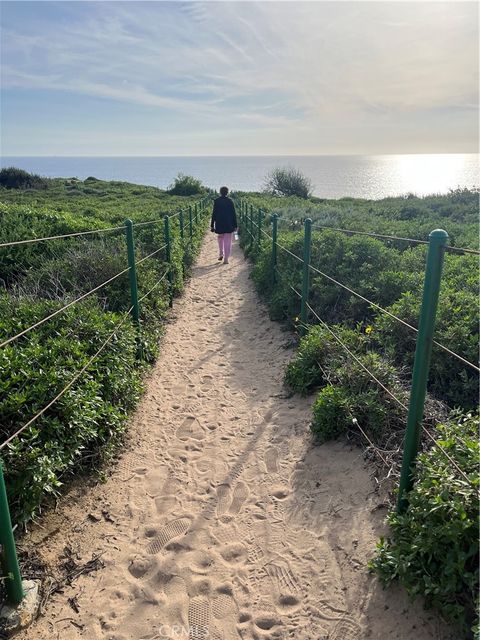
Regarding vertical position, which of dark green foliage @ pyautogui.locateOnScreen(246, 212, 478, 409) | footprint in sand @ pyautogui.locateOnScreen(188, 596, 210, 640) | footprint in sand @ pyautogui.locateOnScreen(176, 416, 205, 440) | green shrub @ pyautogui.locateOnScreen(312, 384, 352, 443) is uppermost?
dark green foliage @ pyautogui.locateOnScreen(246, 212, 478, 409)

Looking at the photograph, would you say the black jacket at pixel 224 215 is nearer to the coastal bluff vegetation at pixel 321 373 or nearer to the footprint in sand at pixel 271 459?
the coastal bluff vegetation at pixel 321 373

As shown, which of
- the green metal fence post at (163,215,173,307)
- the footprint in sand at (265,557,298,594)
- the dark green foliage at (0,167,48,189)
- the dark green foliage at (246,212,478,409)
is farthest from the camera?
the dark green foliage at (0,167,48,189)

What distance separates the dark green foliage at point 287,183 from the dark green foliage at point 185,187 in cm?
589

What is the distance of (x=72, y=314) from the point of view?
3.97m

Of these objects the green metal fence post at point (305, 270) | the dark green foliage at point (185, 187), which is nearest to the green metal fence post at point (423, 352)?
the green metal fence post at point (305, 270)

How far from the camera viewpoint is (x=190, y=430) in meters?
3.92

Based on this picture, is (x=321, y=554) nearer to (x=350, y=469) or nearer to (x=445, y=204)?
(x=350, y=469)

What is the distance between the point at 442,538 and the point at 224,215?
9.06 m

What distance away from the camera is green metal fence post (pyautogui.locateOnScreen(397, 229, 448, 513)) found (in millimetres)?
2010

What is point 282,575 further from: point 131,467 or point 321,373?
point 321,373

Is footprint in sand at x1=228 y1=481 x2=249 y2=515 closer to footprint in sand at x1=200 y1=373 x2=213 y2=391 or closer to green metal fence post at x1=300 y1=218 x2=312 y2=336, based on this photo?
footprint in sand at x1=200 y1=373 x2=213 y2=391

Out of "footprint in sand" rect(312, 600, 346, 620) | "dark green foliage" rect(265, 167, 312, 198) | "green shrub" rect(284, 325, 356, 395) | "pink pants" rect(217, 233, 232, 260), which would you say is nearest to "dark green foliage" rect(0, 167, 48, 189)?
"dark green foliage" rect(265, 167, 312, 198)

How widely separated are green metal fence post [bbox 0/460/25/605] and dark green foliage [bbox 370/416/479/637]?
5.54 feet

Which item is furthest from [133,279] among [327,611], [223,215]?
[223,215]
